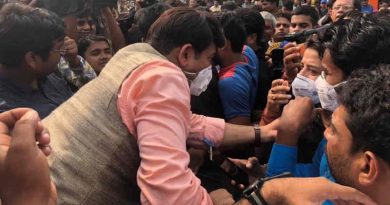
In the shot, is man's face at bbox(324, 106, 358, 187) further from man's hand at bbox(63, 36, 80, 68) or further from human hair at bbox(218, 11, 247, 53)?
man's hand at bbox(63, 36, 80, 68)

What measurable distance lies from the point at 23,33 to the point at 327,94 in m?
1.38

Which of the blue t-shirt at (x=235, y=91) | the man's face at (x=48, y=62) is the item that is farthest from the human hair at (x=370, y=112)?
the man's face at (x=48, y=62)

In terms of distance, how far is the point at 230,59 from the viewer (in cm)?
280

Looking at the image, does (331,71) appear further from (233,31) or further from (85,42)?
(85,42)

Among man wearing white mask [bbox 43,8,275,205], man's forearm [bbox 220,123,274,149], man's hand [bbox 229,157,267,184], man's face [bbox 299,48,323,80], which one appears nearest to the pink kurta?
man wearing white mask [bbox 43,8,275,205]

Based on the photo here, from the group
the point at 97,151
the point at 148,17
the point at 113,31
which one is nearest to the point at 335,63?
the point at 97,151

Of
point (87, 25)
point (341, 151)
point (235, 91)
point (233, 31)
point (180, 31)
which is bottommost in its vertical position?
point (87, 25)

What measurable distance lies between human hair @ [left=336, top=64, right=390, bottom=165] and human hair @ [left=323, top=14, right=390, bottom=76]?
1.25 feet

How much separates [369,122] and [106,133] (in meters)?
0.78

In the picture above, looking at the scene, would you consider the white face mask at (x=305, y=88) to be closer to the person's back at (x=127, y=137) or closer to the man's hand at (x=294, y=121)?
the man's hand at (x=294, y=121)

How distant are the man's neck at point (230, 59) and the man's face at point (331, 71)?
3.65ft

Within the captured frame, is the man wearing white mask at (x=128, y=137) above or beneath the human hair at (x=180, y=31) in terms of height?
beneath

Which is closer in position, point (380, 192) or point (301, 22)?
point (380, 192)

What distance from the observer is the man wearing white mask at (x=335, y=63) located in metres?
1.57
